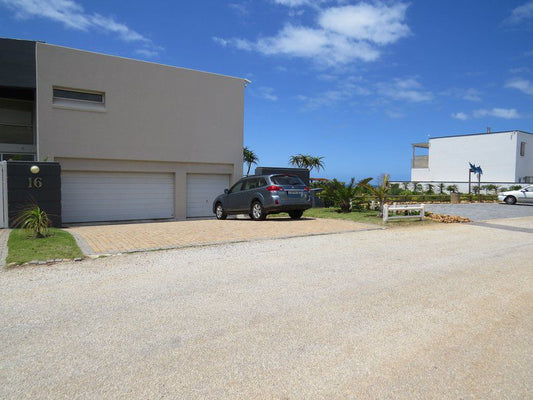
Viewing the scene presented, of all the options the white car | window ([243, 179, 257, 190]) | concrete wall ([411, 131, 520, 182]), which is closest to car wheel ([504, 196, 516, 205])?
the white car

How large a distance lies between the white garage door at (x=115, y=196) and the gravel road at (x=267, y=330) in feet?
31.8

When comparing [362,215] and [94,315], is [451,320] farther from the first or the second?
[362,215]

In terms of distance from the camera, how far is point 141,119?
56.0 feet

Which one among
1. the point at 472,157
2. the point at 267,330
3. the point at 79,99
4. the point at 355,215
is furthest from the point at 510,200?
the point at 267,330

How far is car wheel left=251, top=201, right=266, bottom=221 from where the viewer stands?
549 inches

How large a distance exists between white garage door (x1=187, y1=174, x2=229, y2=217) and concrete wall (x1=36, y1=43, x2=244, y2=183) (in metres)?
0.66

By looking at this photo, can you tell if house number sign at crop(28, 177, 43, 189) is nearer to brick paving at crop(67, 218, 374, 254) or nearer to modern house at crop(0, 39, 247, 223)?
brick paving at crop(67, 218, 374, 254)

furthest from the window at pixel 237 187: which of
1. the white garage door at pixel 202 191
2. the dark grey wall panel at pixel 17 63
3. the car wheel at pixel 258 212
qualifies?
the dark grey wall panel at pixel 17 63

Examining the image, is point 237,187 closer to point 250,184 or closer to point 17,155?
point 250,184

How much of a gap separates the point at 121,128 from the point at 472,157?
40.7m

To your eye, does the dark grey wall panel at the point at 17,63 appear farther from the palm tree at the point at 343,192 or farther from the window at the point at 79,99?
the palm tree at the point at 343,192

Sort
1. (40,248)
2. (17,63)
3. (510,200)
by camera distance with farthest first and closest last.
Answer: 1. (510,200)
2. (17,63)
3. (40,248)

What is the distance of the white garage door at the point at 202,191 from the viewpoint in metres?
18.8

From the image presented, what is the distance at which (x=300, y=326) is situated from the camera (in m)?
4.12
